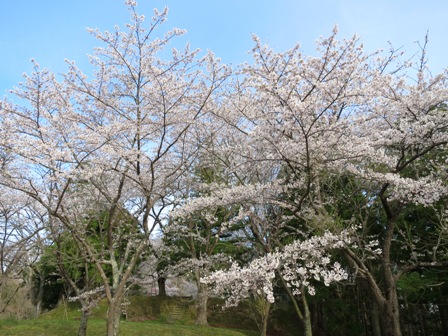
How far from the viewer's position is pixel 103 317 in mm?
16266

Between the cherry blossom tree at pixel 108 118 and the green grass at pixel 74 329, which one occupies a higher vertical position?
A: the cherry blossom tree at pixel 108 118

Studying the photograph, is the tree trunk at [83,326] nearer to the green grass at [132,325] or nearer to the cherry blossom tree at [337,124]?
the green grass at [132,325]

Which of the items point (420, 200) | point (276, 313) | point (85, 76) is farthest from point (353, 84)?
point (276, 313)

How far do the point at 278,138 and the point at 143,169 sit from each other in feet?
14.7

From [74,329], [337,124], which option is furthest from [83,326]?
[337,124]

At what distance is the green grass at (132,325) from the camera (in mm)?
8977

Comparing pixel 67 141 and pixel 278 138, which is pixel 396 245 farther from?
pixel 67 141

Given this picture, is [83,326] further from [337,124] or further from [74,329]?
[337,124]

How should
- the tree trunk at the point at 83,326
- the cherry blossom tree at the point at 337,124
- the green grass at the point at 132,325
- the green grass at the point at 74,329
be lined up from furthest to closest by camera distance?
the green grass at the point at 132,325 < the green grass at the point at 74,329 < the tree trunk at the point at 83,326 < the cherry blossom tree at the point at 337,124

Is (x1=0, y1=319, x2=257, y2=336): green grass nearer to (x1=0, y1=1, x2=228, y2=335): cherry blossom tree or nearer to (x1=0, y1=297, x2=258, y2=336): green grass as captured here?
(x1=0, y1=297, x2=258, y2=336): green grass

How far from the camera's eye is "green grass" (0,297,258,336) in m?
8.98

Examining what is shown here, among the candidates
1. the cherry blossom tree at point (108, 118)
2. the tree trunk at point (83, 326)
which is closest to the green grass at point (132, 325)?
the tree trunk at point (83, 326)

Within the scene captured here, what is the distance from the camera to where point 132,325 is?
37.8ft

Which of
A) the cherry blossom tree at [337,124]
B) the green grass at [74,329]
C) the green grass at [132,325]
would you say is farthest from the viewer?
the green grass at [132,325]
